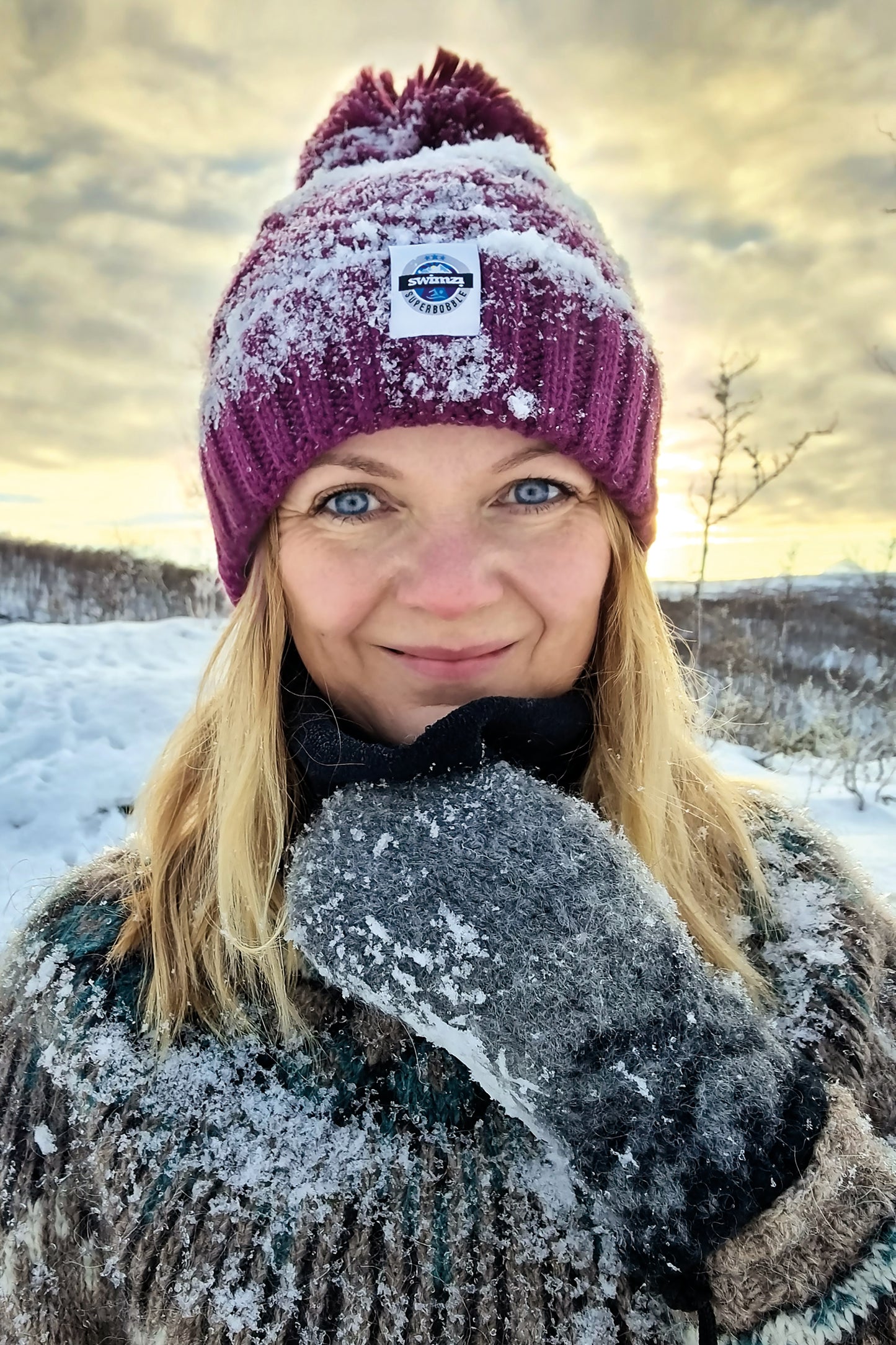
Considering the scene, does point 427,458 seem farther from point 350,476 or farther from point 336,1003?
point 336,1003

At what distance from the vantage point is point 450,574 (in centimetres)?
116

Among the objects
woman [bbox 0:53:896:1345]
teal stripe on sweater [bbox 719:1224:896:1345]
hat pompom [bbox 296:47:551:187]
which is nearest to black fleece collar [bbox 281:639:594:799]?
woman [bbox 0:53:896:1345]

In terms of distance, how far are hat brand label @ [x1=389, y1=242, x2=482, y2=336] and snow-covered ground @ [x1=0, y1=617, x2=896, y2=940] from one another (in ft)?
9.93

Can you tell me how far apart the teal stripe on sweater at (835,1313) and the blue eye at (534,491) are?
106cm

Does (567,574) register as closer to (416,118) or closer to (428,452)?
(428,452)

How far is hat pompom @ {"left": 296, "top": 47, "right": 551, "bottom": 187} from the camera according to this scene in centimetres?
148

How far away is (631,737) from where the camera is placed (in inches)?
57.2

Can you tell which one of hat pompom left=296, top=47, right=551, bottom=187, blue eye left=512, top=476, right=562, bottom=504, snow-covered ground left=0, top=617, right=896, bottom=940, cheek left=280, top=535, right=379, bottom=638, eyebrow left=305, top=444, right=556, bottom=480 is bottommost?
snow-covered ground left=0, top=617, right=896, bottom=940

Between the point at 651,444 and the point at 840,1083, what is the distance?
3.61 feet

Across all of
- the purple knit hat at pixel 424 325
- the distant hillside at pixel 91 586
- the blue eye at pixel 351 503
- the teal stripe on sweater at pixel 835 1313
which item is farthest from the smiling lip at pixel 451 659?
the distant hillside at pixel 91 586

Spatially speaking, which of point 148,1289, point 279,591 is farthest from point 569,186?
point 148,1289

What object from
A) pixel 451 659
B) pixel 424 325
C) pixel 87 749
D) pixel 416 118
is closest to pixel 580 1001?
pixel 451 659

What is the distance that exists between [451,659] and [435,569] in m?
0.15

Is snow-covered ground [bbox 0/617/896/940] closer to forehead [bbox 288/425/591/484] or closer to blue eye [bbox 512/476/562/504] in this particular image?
forehead [bbox 288/425/591/484]
